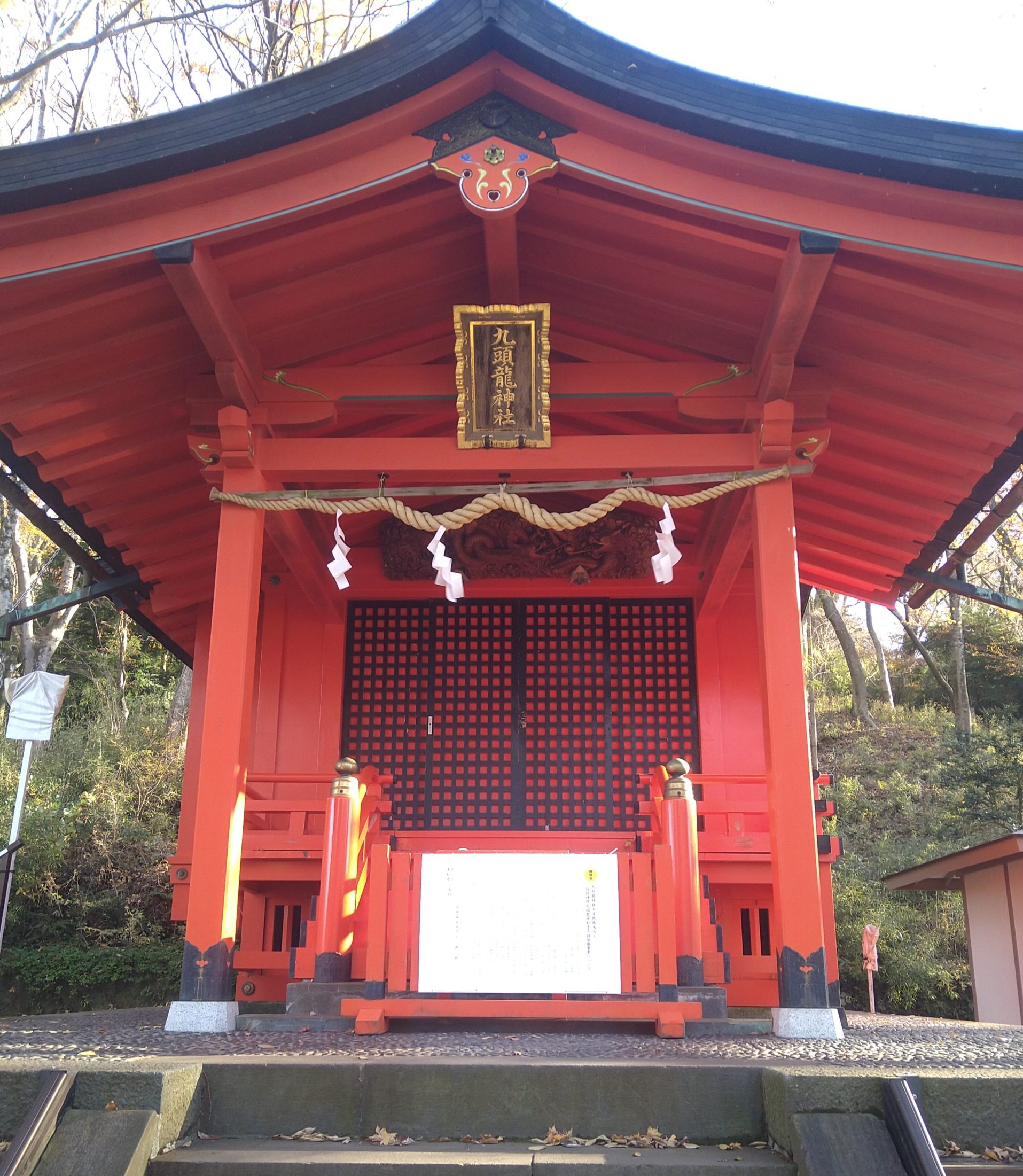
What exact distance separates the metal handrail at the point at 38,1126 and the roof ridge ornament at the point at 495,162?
413 cm

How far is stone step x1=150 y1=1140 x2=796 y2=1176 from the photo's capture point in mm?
2910

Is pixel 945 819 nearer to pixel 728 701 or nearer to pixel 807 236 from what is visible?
pixel 728 701

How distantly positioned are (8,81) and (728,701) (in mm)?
11866

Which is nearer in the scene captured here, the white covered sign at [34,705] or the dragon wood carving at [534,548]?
the white covered sign at [34,705]

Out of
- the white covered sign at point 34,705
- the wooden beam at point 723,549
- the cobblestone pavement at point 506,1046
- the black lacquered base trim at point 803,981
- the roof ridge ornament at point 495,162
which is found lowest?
the cobblestone pavement at point 506,1046

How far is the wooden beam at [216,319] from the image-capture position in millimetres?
5008

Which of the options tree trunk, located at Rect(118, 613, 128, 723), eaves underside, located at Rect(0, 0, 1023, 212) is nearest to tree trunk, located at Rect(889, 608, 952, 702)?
tree trunk, located at Rect(118, 613, 128, 723)

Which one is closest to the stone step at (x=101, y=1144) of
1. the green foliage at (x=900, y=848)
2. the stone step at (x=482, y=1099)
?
the stone step at (x=482, y=1099)

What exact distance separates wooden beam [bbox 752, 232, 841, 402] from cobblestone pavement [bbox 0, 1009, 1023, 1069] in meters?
3.49

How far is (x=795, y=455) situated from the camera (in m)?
6.06

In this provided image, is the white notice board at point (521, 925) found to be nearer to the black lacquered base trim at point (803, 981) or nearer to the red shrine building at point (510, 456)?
the red shrine building at point (510, 456)

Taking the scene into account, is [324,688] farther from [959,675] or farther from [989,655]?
[989,655]

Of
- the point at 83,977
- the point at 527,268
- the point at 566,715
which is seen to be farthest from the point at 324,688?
the point at 83,977

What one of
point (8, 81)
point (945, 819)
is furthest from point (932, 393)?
point (945, 819)
